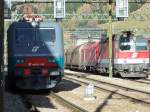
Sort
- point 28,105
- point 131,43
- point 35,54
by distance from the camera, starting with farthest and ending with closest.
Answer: point 131,43 → point 35,54 → point 28,105

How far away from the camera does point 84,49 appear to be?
50.6 m

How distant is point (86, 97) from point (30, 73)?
9.68 ft

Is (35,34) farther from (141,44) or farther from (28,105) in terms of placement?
(141,44)

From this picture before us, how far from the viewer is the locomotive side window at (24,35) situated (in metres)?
21.6

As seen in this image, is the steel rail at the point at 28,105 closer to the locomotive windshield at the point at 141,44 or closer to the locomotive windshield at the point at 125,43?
the locomotive windshield at the point at 125,43

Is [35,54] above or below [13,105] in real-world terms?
above

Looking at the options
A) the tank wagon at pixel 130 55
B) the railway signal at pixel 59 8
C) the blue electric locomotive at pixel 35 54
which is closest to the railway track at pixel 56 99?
the blue electric locomotive at pixel 35 54

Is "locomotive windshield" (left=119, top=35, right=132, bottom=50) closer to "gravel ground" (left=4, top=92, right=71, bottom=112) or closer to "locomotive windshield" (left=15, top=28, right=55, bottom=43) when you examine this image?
"locomotive windshield" (left=15, top=28, right=55, bottom=43)

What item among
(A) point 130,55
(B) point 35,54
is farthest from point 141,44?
(B) point 35,54

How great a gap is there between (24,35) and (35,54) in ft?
3.24

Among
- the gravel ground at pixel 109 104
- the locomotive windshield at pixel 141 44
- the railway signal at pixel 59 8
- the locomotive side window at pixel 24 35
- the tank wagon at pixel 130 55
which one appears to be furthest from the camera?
the railway signal at pixel 59 8

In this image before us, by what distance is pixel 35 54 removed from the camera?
21453 millimetres

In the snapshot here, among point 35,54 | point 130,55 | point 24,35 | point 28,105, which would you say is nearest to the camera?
point 28,105

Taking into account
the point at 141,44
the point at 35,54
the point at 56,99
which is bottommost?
the point at 56,99
